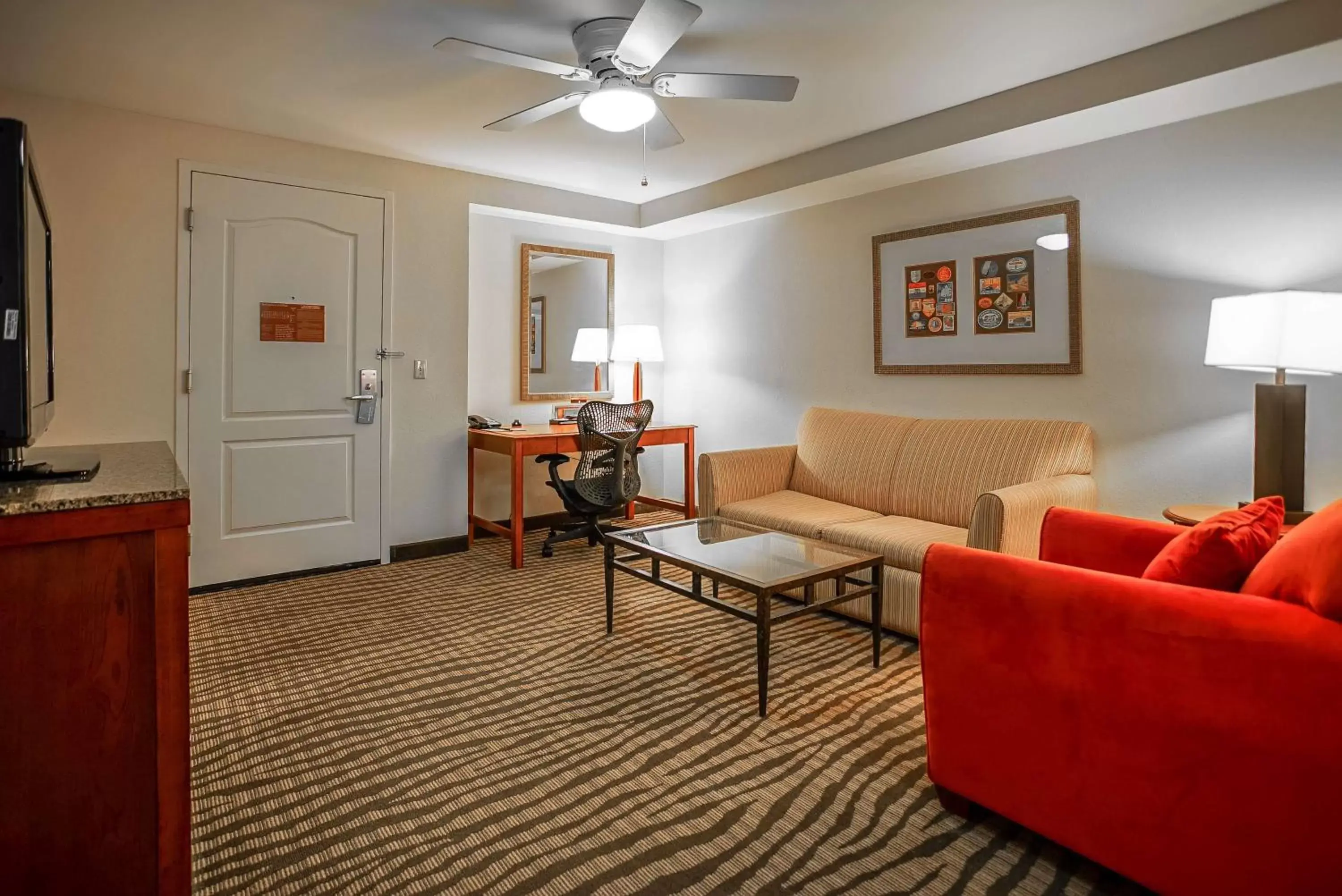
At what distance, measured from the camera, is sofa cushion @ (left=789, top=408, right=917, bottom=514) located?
150 inches

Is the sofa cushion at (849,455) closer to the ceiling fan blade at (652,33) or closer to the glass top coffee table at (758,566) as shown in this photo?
the glass top coffee table at (758,566)

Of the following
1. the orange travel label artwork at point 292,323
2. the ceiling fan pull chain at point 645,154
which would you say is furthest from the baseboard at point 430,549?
the ceiling fan pull chain at point 645,154

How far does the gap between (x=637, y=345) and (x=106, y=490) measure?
4005 millimetres

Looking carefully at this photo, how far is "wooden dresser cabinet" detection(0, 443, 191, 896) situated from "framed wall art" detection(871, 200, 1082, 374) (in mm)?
3467

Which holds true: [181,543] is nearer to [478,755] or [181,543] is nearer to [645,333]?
[478,755]

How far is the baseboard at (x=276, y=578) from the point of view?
3.68 meters

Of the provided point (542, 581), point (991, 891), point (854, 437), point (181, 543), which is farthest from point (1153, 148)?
point (181, 543)

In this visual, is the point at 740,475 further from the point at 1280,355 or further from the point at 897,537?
the point at 1280,355

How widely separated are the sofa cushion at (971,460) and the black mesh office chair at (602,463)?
4.97 ft

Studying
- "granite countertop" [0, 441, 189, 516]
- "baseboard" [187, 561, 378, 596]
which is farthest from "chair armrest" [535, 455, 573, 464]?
"granite countertop" [0, 441, 189, 516]

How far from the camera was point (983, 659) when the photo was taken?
5.49 feet

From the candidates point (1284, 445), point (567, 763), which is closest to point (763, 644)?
point (567, 763)

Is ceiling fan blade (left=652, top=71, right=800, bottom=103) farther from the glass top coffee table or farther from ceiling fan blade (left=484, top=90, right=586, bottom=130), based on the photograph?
the glass top coffee table

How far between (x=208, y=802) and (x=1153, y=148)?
13.2ft
